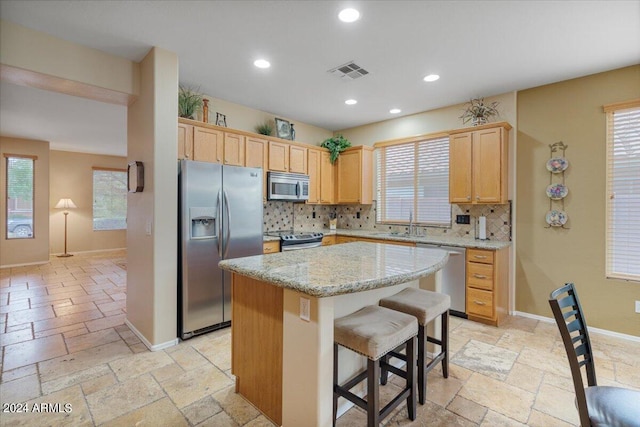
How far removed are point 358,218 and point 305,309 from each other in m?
4.08

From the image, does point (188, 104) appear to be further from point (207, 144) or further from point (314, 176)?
point (314, 176)

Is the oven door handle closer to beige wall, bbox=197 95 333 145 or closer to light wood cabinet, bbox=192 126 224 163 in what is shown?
light wood cabinet, bbox=192 126 224 163

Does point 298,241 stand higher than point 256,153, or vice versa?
point 256,153

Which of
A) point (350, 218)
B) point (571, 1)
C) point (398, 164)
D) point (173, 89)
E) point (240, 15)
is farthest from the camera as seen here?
point (350, 218)

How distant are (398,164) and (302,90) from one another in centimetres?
205

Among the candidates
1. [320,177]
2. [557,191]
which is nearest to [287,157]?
[320,177]

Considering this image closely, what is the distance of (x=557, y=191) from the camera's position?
3.49 metres

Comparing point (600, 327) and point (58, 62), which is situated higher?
point (58, 62)

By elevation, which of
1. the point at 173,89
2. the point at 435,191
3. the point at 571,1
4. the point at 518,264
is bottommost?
the point at 518,264

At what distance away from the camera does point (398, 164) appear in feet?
16.5

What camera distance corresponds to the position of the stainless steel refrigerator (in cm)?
304

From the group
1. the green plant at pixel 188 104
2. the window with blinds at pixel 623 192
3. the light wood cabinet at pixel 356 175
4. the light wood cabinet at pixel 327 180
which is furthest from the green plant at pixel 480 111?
the green plant at pixel 188 104

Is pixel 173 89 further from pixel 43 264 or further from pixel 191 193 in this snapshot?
pixel 43 264

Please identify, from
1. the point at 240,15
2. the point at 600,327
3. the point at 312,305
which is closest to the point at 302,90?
the point at 240,15
